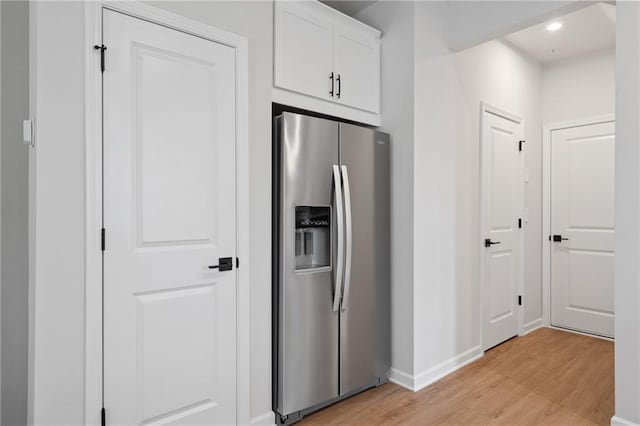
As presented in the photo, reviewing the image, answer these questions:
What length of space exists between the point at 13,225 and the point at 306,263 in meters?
1.53

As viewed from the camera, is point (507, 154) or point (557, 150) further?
point (557, 150)

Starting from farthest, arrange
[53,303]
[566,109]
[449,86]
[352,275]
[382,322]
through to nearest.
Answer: [566,109]
[449,86]
[382,322]
[352,275]
[53,303]

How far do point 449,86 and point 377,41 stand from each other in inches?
26.9

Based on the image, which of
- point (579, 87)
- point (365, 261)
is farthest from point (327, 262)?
point (579, 87)

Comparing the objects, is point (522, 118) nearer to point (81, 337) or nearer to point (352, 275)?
point (352, 275)

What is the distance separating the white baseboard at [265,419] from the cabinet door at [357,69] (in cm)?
205

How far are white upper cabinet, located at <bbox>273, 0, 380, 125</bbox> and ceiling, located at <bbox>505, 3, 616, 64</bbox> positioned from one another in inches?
62.8

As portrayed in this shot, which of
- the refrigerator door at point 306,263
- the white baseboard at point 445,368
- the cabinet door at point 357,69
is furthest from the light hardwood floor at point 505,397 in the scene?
the cabinet door at point 357,69

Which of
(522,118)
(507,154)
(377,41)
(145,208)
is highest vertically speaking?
(377,41)

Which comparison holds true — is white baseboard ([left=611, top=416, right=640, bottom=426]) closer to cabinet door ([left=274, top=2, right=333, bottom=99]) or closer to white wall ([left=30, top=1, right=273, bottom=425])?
cabinet door ([left=274, top=2, right=333, bottom=99])

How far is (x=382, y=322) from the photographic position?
8.96 ft

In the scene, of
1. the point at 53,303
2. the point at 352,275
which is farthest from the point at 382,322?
the point at 53,303

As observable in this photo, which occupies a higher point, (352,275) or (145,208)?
(145,208)

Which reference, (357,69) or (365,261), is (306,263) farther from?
(357,69)
